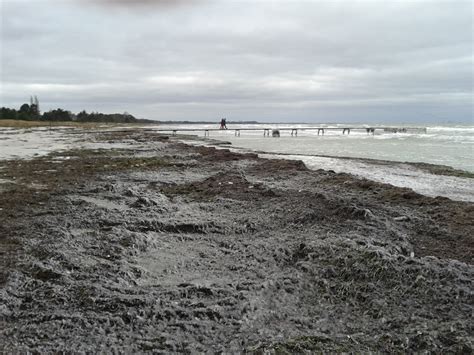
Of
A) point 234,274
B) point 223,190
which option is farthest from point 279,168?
point 234,274

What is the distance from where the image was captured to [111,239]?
19.8ft

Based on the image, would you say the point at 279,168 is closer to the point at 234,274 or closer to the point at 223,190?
the point at 223,190

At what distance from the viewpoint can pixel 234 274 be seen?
194 inches

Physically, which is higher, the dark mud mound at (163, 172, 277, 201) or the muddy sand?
the dark mud mound at (163, 172, 277, 201)

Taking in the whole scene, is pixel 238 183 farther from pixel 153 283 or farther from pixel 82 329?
pixel 82 329

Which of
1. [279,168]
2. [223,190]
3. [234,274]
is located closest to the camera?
[234,274]

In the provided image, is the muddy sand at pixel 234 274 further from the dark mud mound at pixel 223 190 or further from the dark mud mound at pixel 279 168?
the dark mud mound at pixel 279 168

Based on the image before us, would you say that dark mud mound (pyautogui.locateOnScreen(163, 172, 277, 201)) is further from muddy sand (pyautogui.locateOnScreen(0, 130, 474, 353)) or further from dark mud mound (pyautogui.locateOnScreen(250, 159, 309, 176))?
dark mud mound (pyautogui.locateOnScreen(250, 159, 309, 176))

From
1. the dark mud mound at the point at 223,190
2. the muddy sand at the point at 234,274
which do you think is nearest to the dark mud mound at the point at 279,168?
the dark mud mound at the point at 223,190

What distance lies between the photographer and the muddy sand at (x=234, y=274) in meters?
3.48

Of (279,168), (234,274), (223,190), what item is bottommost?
(234,274)

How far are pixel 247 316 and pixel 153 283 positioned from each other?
1355mm

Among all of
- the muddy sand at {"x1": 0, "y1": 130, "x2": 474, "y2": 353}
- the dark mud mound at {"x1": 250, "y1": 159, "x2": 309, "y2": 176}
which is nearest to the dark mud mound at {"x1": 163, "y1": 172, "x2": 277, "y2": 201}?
the muddy sand at {"x1": 0, "y1": 130, "x2": 474, "y2": 353}

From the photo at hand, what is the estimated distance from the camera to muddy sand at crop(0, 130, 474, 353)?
3.48 meters
